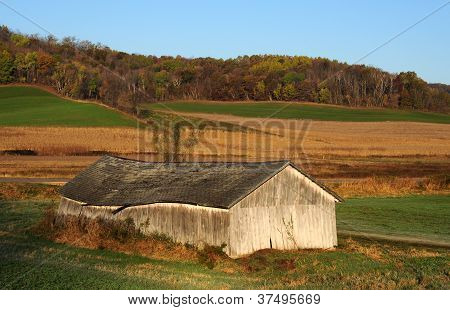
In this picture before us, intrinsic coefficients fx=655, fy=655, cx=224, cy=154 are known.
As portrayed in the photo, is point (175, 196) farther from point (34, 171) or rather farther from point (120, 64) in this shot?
point (120, 64)

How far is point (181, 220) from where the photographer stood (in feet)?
83.9

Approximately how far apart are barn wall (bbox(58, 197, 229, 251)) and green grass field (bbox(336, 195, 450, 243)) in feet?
33.4

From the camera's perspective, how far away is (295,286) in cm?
1811

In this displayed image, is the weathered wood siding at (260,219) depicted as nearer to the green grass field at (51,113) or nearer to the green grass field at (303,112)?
the green grass field at (51,113)

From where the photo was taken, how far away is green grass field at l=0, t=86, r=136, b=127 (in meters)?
78.6

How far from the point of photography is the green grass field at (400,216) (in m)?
31.4

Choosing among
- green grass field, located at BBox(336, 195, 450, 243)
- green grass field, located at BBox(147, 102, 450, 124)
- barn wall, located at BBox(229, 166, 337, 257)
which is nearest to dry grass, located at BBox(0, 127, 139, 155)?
green grass field, located at BBox(336, 195, 450, 243)

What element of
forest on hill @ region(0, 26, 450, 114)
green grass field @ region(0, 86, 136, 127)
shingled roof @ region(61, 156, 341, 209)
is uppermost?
forest on hill @ region(0, 26, 450, 114)

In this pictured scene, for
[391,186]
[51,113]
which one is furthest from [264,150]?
[51,113]

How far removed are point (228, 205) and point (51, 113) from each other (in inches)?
2583

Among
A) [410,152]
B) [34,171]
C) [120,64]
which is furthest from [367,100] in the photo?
[34,171]

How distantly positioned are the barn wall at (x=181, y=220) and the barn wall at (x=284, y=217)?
0.64 m
